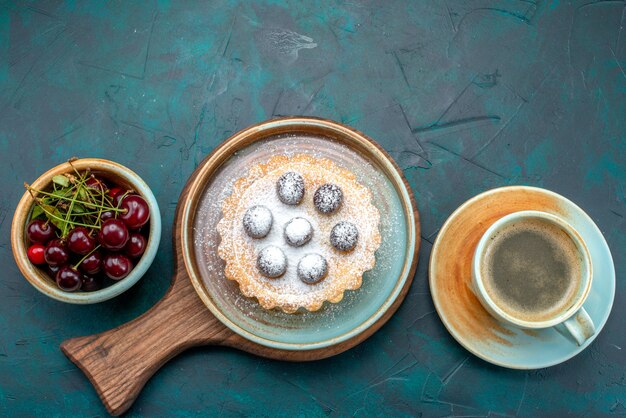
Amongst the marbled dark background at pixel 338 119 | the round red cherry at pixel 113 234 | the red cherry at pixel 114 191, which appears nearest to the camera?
the round red cherry at pixel 113 234

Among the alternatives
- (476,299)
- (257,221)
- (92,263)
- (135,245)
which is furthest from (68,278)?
(476,299)

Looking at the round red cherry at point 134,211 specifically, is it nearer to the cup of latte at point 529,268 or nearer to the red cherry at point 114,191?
the red cherry at point 114,191

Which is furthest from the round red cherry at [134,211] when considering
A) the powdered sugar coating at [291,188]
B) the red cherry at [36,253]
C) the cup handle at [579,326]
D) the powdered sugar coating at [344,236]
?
the cup handle at [579,326]

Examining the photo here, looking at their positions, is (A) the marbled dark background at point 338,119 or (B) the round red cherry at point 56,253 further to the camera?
(A) the marbled dark background at point 338,119

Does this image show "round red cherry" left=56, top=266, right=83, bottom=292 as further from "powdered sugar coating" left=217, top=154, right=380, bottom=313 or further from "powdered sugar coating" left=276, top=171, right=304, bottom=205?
"powdered sugar coating" left=276, top=171, right=304, bottom=205

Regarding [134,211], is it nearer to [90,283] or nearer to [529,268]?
[90,283]

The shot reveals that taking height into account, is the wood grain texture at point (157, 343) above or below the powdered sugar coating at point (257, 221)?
below

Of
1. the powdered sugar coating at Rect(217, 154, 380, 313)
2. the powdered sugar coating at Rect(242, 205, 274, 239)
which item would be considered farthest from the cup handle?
the powdered sugar coating at Rect(242, 205, 274, 239)

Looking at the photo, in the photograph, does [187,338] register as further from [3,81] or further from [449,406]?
[3,81]
